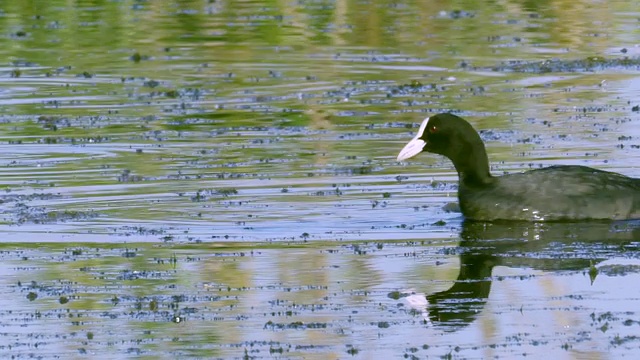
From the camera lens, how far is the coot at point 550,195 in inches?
475

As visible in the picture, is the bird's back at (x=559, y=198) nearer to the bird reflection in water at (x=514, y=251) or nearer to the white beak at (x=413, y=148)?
the bird reflection in water at (x=514, y=251)

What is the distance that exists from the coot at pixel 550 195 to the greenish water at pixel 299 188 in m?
0.24

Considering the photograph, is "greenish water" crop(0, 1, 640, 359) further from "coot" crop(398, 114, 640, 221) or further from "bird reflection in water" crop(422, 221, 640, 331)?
"coot" crop(398, 114, 640, 221)

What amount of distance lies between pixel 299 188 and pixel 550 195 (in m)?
2.07

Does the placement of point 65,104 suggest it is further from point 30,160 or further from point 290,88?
point 30,160

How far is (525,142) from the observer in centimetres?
1529

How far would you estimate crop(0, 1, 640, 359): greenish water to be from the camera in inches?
353

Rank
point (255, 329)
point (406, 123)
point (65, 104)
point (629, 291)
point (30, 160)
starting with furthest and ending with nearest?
point (65, 104) < point (406, 123) < point (30, 160) < point (629, 291) < point (255, 329)

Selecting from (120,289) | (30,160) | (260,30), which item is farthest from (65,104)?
(120,289)

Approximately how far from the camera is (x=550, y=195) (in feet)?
39.8

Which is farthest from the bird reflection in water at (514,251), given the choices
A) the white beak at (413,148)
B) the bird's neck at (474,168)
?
the white beak at (413,148)

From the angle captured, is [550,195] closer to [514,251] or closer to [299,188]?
[514,251]

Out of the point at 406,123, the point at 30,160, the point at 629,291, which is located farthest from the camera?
the point at 406,123

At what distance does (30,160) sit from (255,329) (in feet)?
21.6
